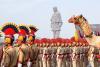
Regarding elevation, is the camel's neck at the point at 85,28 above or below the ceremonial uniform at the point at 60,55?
above

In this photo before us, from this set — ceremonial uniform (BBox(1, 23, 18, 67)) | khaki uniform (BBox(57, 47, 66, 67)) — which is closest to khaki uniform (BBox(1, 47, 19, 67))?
ceremonial uniform (BBox(1, 23, 18, 67))

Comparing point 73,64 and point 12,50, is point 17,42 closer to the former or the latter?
point 12,50

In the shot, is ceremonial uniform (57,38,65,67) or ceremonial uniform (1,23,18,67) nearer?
ceremonial uniform (1,23,18,67)

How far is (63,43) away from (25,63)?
22.8ft

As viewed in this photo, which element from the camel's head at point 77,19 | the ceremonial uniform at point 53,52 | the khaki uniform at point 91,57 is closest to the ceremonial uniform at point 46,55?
the ceremonial uniform at point 53,52

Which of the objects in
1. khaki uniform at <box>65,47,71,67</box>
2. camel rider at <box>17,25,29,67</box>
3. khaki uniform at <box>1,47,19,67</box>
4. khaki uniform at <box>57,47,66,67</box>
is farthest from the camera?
khaki uniform at <box>65,47,71,67</box>

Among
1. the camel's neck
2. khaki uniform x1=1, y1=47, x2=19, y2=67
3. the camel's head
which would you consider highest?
the camel's head

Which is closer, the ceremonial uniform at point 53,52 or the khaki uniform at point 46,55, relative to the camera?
the khaki uniform at point 46,55

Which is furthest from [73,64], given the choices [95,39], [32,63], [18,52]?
[18,52]

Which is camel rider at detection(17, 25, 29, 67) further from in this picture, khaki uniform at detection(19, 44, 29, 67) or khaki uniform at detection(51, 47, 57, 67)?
khaki uniform at detection(51, 47, 57, 67)

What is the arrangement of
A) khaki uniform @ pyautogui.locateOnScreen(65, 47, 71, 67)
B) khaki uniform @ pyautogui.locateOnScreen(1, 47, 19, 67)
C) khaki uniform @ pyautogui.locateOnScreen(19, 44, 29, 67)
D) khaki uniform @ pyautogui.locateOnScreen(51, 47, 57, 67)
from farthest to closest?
khaki uniform @ pyautogui.locateOnScreen(51, 47, 57, 67)
khaki uniform @ pyautogui.locateOnScreen(65, 47, 71, 67)
khaki uniform @ pyautogui.locateOnScreen(19, 44, 29, 67)
khaki uniform @ pyautogui.locateOnScreen(1, 47, 19, 67)

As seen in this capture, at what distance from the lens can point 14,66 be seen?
9.75m

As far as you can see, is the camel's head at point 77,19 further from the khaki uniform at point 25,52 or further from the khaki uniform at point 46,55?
the khaki uniform at point 46,55

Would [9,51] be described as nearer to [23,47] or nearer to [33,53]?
[23,47]
